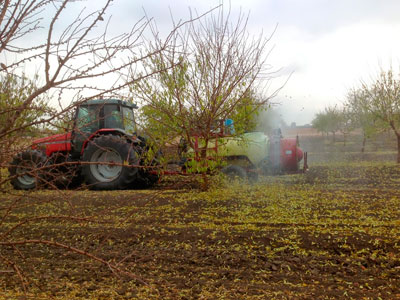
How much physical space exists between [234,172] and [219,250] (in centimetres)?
454

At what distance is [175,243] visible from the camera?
4.41 meters

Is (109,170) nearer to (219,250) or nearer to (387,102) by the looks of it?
(219,250)

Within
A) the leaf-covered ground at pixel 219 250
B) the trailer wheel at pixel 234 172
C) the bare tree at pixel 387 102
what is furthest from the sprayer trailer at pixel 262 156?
the bare tree at pixel 387 102

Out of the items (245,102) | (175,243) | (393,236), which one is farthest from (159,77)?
(393,236)

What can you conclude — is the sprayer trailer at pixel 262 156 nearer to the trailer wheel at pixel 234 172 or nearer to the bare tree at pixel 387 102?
the trailer wheel at pixel 234 172

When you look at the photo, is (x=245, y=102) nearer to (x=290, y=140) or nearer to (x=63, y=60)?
(x=290, y=140)

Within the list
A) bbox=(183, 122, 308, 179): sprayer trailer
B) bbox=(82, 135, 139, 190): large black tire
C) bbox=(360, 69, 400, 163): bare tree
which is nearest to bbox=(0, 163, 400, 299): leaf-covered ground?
bbox=(82, 135, 139, 190): large black tire

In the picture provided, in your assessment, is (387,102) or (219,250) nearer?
(219,250)

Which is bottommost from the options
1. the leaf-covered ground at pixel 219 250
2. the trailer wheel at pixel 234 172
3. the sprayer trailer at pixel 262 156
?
the leaf-covered ground at pixel 219 250

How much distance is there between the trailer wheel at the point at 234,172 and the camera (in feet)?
27.9

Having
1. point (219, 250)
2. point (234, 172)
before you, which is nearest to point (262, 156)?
point (234, 172)

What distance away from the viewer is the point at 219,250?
4082 millimetres

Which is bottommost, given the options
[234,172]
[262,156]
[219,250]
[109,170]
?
[219,250]

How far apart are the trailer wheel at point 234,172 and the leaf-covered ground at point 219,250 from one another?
184cm
